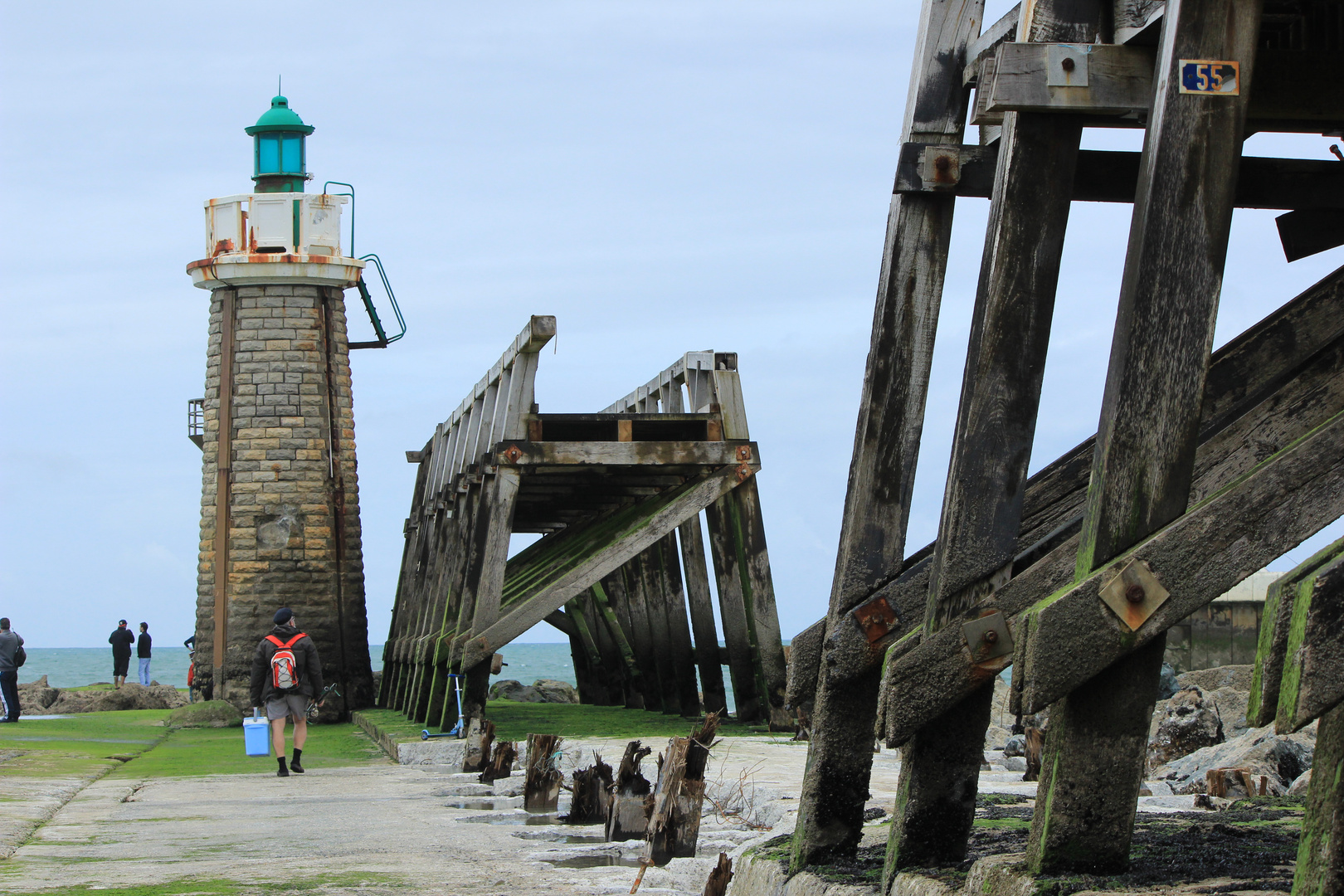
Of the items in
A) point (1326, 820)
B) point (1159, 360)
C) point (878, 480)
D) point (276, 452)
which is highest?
point (276, 452)

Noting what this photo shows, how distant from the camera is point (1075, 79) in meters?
3.81

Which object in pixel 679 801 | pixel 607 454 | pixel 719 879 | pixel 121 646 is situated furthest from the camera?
pixel 121 646

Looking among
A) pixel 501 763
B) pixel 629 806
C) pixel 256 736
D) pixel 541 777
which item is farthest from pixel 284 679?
pixel 629 806

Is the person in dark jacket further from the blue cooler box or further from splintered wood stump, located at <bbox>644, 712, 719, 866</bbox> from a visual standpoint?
splintered wood stump, located at <bbox>644, 712, 719, 866</bbox>

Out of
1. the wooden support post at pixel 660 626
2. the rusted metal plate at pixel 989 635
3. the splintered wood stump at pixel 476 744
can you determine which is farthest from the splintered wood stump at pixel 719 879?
the wooden support post at pixel 660 626

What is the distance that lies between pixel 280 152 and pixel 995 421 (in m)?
21.8

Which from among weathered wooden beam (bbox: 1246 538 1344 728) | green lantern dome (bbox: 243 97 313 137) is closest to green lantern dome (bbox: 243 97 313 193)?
green lantern dome (bbox: 243 97 313 137)

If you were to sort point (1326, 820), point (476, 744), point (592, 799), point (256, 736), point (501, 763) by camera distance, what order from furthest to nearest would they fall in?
1. point (256, 736)
2. point (476, 744)
3. point (501, 763)
4. point (592, 799)
5. point (1326, 820)

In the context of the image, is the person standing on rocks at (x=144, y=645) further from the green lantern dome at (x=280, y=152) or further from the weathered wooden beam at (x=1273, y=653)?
the weathered wooden beam at (x=1273, y=653)

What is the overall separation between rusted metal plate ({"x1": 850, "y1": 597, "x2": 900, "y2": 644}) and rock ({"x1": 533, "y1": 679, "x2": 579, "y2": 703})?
22.5m

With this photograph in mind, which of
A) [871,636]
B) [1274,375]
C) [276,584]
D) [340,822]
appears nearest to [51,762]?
[340,822]

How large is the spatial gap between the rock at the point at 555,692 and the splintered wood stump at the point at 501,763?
16.3m

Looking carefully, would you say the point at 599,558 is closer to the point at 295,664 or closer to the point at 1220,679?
the point at 295,664

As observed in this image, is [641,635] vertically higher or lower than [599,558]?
lower
